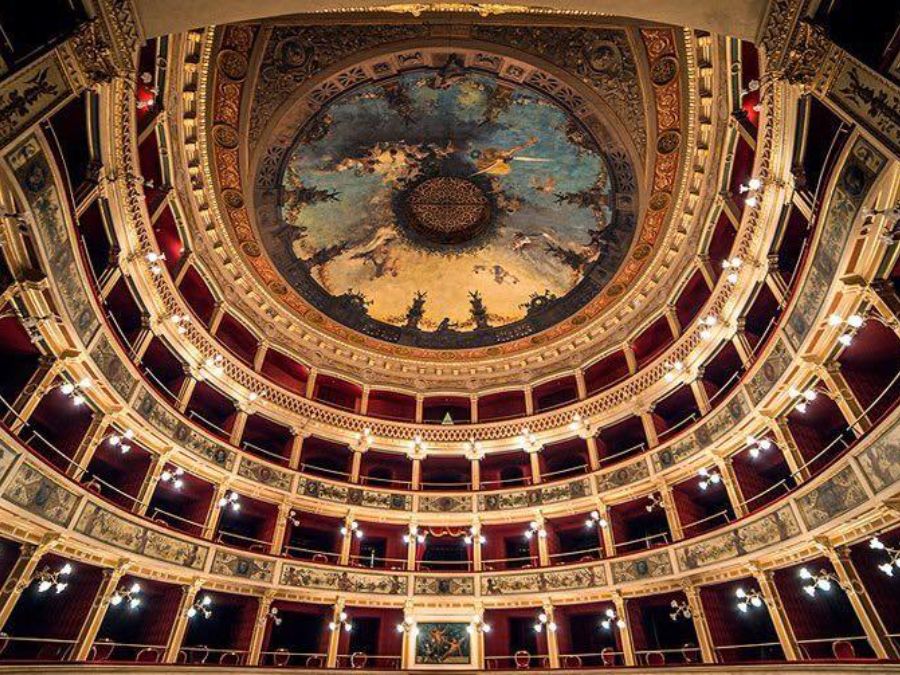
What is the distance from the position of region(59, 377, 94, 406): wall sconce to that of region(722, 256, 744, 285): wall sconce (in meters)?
17.0

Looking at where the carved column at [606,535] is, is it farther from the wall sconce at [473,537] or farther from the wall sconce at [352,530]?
the wall sconce at [352,530]

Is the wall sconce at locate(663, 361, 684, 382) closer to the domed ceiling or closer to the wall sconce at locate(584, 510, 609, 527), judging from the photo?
the domed ceiling

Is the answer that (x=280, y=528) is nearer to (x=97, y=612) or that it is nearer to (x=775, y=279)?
(x=97, y=612)

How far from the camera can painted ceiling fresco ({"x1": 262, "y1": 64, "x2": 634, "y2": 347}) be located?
1725 cm

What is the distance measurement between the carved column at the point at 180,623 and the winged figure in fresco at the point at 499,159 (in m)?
16.4

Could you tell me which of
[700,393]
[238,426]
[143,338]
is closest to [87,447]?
[143,338]

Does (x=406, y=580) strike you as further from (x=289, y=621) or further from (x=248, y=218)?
(x=248, y=218)

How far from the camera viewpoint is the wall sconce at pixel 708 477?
1435cm

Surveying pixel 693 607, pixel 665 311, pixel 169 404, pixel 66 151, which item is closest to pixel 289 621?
pixel 169 404

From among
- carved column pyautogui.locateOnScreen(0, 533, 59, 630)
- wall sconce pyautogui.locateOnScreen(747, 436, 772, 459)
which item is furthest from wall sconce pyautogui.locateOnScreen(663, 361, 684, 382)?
carved column pyautogui.locateOnScreen(0, 533, 59, 630)

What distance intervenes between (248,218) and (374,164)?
495 centimetres

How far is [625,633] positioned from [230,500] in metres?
12.9

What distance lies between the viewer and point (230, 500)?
16531 mm

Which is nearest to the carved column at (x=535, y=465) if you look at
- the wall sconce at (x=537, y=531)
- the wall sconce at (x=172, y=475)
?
the wall sconce at (x=537, y=531)
